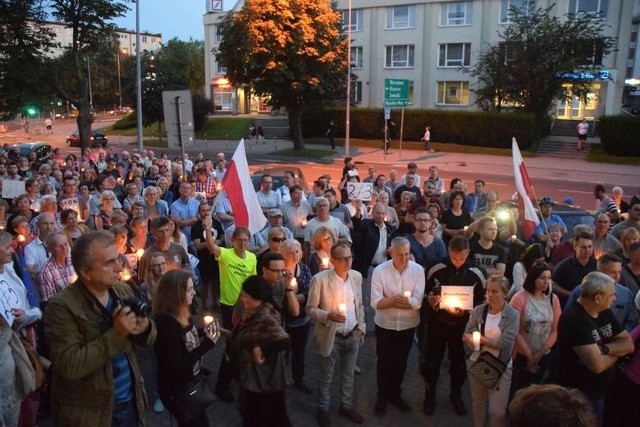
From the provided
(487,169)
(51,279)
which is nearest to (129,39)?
(487,169)

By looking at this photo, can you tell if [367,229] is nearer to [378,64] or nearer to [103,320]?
[103,320]

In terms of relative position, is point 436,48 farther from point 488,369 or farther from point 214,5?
point 488,369

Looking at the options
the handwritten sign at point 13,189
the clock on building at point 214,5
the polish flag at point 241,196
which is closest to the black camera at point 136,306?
the polish flag at point 241,196

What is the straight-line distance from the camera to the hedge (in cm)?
3369

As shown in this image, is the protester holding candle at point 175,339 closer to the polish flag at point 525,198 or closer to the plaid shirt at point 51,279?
the plaid shirt at point 51,279

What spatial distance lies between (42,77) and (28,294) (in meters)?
19.6

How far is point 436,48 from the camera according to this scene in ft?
146

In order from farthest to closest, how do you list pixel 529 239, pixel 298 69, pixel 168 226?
pixel 298 69 < pixel 529 239 < pixel 168 226

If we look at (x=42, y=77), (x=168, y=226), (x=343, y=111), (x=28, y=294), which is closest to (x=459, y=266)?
(x=168, y=226)

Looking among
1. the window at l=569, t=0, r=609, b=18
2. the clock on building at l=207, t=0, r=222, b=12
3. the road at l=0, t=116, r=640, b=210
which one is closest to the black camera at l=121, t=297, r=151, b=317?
the road at l=0, t=116, r=640, b=210

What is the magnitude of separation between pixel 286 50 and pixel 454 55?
19.5m

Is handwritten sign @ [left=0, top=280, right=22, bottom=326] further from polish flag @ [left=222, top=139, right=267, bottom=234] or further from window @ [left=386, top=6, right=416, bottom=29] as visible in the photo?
window @ [left=386, top=6, right=416, bottom=29]

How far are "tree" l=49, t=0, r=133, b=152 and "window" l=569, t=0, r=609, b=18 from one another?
99.3ft

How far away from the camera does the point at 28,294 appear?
5402mm
